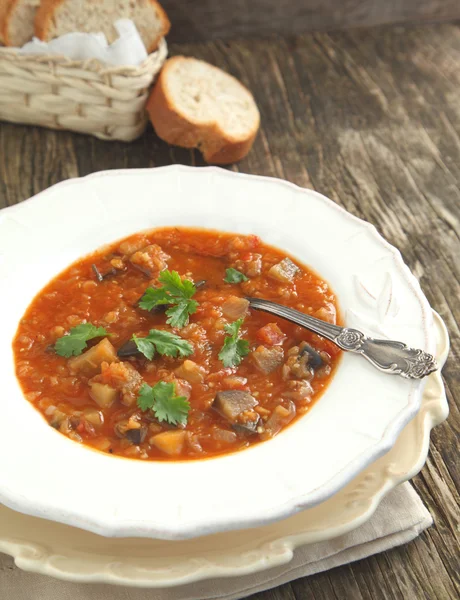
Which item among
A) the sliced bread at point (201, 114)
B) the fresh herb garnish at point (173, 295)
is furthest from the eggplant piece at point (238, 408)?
the sliced bread at point (201, 114)

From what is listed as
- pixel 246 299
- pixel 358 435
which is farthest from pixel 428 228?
pixel 358 435

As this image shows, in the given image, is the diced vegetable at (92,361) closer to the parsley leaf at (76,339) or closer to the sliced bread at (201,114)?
the parsley leaf at (76,339)

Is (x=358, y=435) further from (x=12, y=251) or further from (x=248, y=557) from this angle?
(x=12, y=251)

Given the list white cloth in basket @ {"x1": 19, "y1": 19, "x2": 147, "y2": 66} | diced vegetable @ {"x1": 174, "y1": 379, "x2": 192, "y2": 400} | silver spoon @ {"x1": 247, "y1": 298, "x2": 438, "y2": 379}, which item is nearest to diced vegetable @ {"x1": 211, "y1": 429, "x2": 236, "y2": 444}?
diced vegetable @ {"x1": 174, "y1": 379, "x2": 192, "y2": 400}

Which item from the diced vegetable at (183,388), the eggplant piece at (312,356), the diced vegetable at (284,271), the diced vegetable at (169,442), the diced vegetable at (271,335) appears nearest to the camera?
the diced vegetable at (169,442)

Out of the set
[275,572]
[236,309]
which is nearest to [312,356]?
[236,309]

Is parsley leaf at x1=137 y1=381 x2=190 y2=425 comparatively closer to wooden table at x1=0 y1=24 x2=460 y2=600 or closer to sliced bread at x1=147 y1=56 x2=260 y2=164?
wooden table at x1=0 y1=24 x2=460 y2=600
